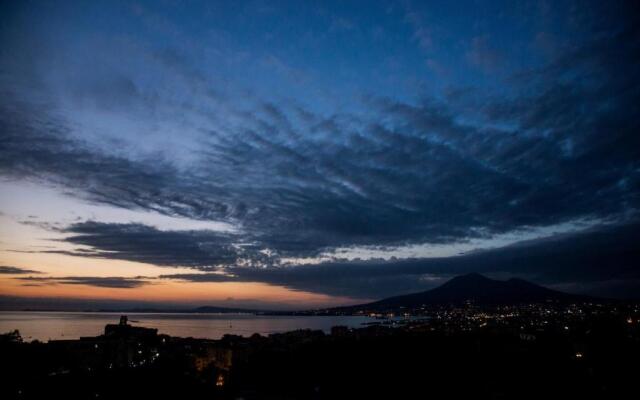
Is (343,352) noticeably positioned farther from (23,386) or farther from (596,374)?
(23,386)

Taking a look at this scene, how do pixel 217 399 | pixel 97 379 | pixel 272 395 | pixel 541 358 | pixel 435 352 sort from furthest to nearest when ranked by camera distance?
pixel 435 352 → pixel 541 358 → pixel 97 379 → pixel 272 395 → pixel 217 399

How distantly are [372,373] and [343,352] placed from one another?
1153 centimetres

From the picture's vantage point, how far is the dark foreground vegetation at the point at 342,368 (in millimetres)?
23609

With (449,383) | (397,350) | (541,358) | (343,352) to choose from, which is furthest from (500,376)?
(343,352)

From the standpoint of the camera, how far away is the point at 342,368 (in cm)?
3503

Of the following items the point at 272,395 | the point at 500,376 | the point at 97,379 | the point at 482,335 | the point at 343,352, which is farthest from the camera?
the point at 482,335

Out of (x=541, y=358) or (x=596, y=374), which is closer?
(x=596, y=374)

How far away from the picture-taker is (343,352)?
42.8 meters

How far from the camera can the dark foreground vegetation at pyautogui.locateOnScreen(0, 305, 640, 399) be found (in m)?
23.6

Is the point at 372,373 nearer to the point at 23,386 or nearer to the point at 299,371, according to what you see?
the point at 299,371

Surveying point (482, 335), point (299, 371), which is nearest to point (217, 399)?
point (299, 371)

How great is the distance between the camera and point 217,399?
2267 centimetres

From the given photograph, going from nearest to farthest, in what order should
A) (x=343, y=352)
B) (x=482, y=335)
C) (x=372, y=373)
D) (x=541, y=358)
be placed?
(x=372, y=373) < (x=541, y=358) < (x=343, y=352) < (x=482, y=335)

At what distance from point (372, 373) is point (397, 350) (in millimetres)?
11535
